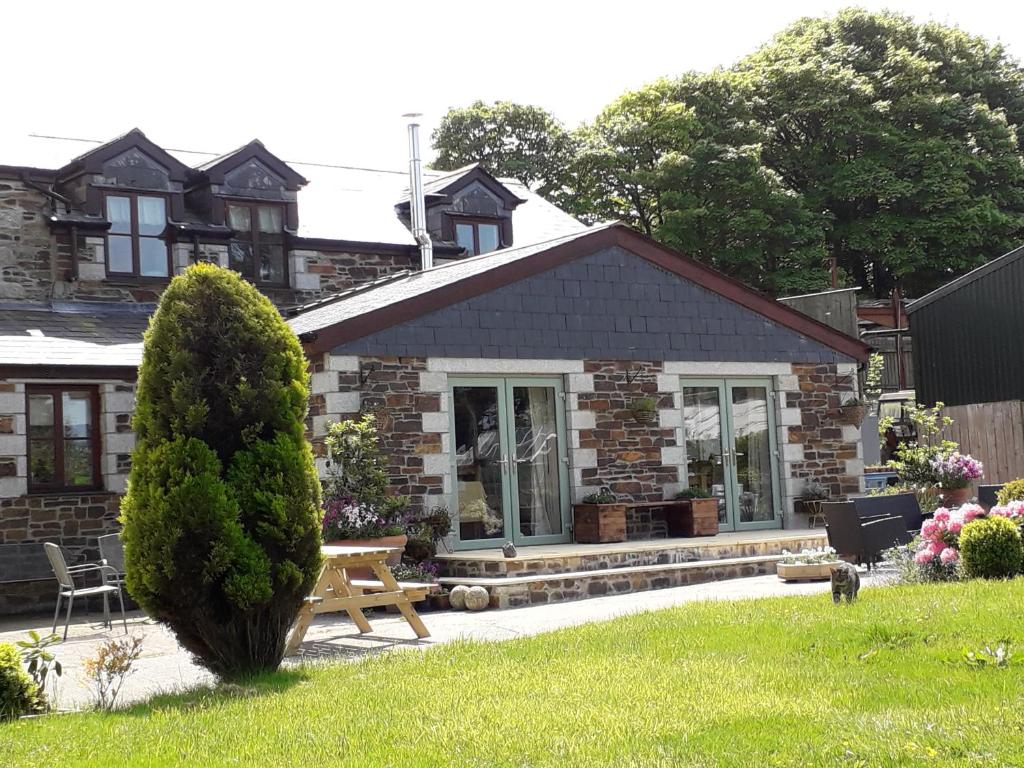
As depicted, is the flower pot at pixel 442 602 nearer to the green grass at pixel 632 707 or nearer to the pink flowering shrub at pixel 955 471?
the green grass at pixel 632 707

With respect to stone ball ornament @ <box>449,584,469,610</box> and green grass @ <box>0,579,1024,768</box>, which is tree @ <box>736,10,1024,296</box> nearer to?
stone ball ornament @ <box>449,584,469,610</box>

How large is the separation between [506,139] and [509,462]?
25.0 meters

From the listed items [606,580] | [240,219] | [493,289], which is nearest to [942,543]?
[606,580]

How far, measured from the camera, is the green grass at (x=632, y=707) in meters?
5.34

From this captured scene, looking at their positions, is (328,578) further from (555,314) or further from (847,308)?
(847,308)

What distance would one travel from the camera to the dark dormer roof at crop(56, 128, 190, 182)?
1662 centimetres

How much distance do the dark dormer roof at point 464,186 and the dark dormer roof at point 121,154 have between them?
13.3 ft

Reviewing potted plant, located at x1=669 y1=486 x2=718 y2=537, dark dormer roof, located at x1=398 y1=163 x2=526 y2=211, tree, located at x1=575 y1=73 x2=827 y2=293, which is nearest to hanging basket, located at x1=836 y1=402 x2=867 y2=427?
potted plant, located at x1=669 y1=486 x2=718 y2=537

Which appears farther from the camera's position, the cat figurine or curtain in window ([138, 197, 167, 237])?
curtain in window ([138, 197, 167, 237])

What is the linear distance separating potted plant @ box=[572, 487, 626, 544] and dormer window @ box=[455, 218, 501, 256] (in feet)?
22.1

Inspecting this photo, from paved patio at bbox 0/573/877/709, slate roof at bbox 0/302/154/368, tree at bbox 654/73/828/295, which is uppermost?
tree at bbox 654/73/828/295

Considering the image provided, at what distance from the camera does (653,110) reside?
33688mm

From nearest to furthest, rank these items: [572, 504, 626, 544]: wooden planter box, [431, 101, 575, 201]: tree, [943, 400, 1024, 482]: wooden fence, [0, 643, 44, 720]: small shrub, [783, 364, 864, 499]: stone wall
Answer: [0, 643, 44, 720]: small shrub < [572, 504, 626, 544]: wooden planter box < [783, 364, 864, 499]: stone wall < [943, 400, 1024, 482]: wooden fence < [431, 101, 575, 201]: tree

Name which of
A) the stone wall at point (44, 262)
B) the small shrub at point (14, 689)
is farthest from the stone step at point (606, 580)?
the stone wall at point (44, 262)
